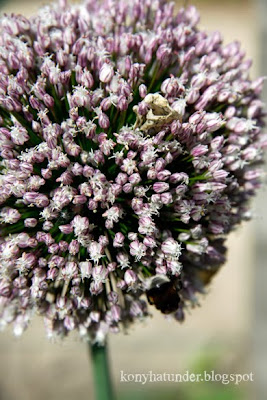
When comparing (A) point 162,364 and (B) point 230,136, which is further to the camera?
(A) point 162,364

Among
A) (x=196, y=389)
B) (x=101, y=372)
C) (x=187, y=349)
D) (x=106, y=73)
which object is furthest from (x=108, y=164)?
(x=187, y=349)

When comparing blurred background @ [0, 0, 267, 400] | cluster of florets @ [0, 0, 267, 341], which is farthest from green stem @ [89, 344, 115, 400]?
blurred background @ [0, 0, 267, 400]

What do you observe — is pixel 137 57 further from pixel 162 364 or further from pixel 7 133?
pixel 162 364

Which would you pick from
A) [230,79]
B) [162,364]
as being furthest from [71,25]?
[162,364]

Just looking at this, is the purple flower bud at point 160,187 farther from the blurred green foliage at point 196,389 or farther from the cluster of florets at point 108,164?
the blurred green foliage at point 196,389

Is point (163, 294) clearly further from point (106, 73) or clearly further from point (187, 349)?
point (187, 349)

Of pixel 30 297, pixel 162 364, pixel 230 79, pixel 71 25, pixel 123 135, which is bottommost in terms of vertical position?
pixel 162 364

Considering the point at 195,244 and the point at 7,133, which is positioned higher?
the point at 7,133
